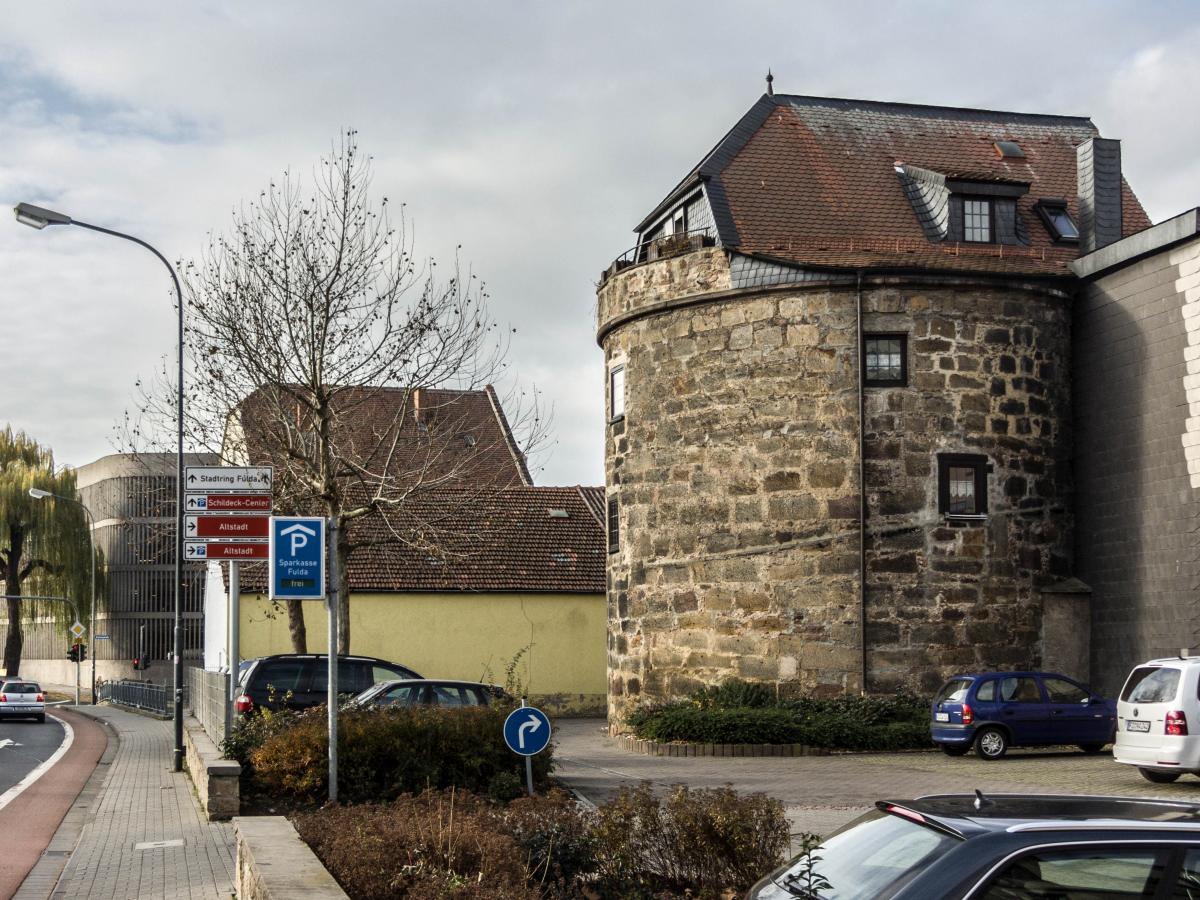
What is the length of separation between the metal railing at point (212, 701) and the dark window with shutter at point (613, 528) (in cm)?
808

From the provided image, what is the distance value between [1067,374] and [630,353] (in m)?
7.91

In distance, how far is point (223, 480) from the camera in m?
18.8

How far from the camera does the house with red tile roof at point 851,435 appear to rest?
2494 centimetres

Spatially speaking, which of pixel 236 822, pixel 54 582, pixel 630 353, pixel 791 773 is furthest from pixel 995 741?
pixel 54 582

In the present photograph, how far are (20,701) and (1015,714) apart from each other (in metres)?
32.0

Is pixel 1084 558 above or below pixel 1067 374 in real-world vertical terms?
→ below

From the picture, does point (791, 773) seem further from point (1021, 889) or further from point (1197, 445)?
point (1021, 889)

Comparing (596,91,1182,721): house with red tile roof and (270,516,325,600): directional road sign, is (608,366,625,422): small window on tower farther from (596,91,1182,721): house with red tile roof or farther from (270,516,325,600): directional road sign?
(270,516,325,600): directional road sign

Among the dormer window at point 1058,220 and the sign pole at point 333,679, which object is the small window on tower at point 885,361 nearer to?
the dormer window at point 1058,220

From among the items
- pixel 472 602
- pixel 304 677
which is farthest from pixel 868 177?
pixel 472 602

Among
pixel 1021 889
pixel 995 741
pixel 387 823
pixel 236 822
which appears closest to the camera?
pixel 1021 889

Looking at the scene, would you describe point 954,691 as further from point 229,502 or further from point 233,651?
point 229,502

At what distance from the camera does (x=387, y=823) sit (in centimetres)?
997

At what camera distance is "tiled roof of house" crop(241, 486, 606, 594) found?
3819 cm
